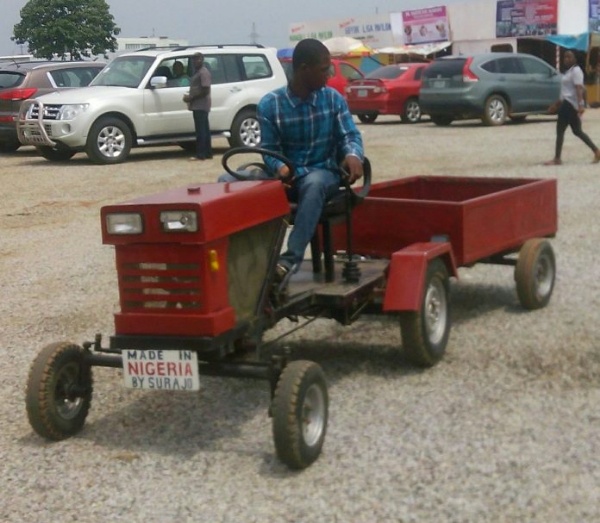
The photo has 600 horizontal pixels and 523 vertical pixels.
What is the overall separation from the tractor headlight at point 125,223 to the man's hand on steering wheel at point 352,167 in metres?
1.47

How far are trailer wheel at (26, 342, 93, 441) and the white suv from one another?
1327 centimetres

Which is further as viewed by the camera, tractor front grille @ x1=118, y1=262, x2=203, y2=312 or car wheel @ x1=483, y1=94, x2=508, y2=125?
car wheel @ x1=483, y1=94, x2=508, y2=125

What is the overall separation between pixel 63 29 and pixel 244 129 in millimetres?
52335

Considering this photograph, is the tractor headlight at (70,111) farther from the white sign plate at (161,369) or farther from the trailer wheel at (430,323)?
the white sign plate at (161,369)

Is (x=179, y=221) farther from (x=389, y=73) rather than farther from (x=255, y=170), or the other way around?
(x=389, y=73)

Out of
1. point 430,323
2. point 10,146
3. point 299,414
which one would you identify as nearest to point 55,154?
point 10,146

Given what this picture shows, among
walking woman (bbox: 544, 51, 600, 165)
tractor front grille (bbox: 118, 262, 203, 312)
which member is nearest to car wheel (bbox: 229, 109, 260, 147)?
walking woman (bbox: 544, 51, 600, 165)

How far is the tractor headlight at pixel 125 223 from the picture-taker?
5.06m

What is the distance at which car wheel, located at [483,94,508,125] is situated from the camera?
25.2 m

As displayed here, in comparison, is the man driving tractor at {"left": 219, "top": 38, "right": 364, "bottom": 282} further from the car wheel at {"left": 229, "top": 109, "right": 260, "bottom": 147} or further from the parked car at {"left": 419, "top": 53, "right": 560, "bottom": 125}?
the parked car at {"left": 419, "top": 53, "right": 560, "bottom": 125}

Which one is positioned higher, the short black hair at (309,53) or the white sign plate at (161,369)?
the short black hair at (309,53)

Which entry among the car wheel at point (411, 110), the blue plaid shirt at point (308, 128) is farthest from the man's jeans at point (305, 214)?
the car wheel at point (411, 110)

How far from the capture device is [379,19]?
50.0 m

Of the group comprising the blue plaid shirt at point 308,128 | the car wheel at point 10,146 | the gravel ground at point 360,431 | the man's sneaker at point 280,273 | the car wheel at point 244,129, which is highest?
the blue plaid shirt at point 308,128
